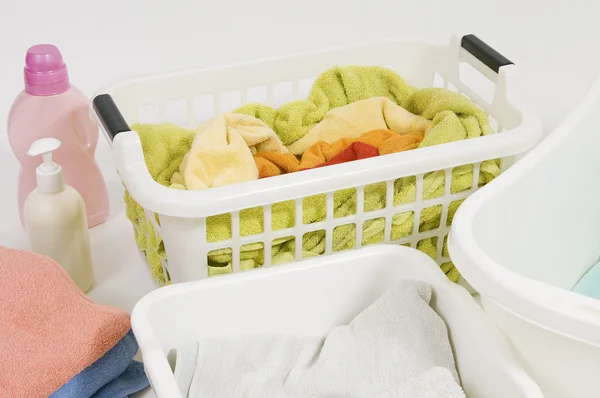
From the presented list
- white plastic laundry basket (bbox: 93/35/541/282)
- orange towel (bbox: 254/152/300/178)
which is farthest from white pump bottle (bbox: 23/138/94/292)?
orange towel (bbox: 254/152/300/178)

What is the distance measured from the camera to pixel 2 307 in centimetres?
111

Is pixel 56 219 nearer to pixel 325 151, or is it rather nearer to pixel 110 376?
pixel 110 376

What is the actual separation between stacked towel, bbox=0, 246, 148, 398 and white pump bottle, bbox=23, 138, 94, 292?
99 mm

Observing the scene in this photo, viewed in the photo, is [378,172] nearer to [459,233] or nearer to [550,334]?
[459,233]

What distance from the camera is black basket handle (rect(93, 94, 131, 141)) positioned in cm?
114

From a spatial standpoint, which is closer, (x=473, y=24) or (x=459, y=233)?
(x=459, y=233)

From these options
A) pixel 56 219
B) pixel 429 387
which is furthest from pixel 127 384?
pixel 429 387

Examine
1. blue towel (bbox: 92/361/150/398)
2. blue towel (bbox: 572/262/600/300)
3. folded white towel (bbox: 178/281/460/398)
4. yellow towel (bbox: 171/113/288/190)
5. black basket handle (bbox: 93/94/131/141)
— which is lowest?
blue towel (bbox: 572/262/600/300)

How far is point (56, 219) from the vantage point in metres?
1.27

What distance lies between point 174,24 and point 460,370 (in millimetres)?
1142

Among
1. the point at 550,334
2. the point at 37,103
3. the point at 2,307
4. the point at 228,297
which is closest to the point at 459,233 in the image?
the point at 550,334

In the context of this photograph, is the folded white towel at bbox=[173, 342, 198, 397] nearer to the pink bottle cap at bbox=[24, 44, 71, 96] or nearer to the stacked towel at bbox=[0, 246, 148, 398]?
the stacked towel at bbox=[0, 246, 148, 398]

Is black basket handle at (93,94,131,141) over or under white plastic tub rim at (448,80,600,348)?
over

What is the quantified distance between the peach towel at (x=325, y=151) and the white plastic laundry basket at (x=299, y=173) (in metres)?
0.11
